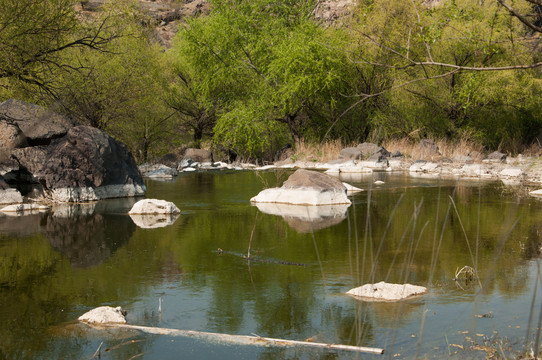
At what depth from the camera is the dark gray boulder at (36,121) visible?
17.1m

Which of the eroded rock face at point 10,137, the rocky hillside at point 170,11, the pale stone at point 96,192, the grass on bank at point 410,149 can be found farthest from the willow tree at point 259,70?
the rocky hillside at point 170,11

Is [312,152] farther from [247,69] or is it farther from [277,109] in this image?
[247,69]

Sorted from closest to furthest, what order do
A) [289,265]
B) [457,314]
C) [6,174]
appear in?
[457,314] → [289,265] → [6,174]

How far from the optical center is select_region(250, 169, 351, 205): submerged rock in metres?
14.8

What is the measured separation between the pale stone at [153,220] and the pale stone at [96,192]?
3253 millimetres

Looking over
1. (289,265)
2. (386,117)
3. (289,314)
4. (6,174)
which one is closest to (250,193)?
(6,174)

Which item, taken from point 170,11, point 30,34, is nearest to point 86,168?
point 30,34

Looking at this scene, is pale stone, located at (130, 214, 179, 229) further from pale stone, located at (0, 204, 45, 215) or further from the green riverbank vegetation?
the green riverbank vegetation

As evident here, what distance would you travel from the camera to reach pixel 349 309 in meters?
6.71

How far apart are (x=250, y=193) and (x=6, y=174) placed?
7.08 m

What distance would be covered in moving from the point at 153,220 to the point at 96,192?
165 inches

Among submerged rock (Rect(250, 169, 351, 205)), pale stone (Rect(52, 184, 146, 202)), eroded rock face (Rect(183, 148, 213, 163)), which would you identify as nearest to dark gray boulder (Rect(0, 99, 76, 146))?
pale stone (Rect(52, 184, 146, 202))

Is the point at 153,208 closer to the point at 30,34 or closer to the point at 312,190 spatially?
the point at 312,190

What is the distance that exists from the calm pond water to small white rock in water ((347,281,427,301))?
5.5 inches
